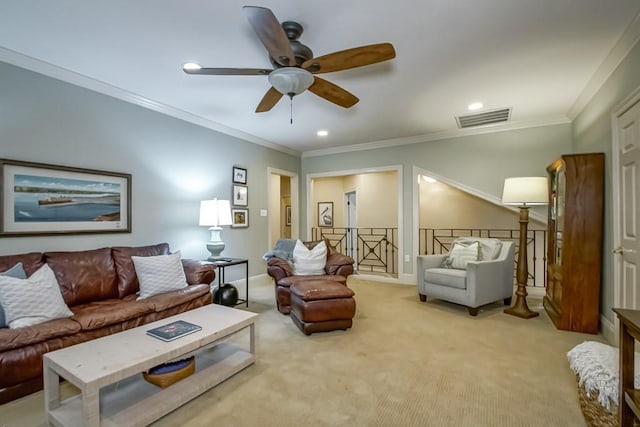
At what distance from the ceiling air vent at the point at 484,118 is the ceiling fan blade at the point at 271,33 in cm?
299

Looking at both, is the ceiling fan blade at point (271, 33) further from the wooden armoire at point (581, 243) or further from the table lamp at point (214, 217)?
the wooden armoire at point (581, 243)

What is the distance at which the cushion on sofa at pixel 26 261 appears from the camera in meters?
2.28

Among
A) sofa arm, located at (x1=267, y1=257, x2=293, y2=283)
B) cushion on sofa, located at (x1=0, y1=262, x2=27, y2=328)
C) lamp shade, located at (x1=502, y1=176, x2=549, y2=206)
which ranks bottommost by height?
sofa arm, located at (x1=267, y1=257, x2=293, y2=283)

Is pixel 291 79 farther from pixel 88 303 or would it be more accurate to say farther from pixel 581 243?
pixel 581 243

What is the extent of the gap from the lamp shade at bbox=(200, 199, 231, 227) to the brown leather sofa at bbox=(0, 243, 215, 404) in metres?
0.58

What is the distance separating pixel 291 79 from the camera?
2.12m

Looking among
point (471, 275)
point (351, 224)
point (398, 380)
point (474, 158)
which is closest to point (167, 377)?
point (398, 380)

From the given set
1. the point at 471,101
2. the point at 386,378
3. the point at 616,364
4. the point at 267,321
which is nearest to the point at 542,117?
the point at 471,101

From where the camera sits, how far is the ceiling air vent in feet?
12.8

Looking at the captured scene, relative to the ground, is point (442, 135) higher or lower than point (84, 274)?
higher

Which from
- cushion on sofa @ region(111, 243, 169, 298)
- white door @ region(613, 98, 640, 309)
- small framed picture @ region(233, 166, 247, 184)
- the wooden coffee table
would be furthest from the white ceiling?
the wooden coffee table

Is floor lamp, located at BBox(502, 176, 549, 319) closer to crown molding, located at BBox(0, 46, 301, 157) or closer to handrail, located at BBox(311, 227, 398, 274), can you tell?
handrail, located at BBox(311, 227, 398, 274)

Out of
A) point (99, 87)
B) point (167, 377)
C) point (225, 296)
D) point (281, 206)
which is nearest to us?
point (167, 377)

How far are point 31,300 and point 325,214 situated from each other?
246 inches
